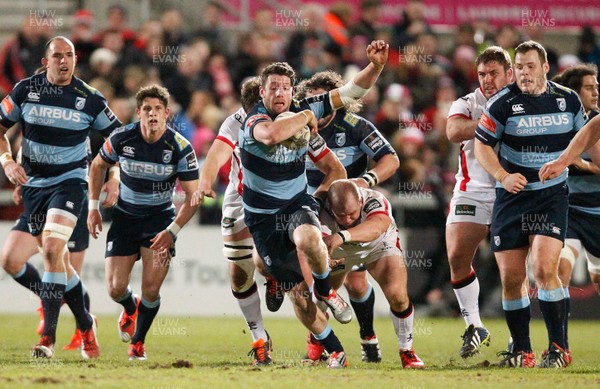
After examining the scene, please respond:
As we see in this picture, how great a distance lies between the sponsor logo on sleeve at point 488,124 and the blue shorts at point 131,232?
10.8ft

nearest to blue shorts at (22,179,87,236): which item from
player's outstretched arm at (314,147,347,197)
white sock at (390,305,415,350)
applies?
player's outstretched arm at (314,147,347,197)

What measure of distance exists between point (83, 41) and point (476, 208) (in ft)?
32.2

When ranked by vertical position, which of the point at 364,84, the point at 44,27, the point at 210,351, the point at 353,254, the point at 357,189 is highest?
the point at 44,27

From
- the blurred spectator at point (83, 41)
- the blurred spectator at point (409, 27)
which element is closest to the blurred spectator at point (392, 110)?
the blurred spectator at point (409, 27)

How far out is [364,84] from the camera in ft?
29.3

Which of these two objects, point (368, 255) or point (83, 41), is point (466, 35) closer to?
point (83, 41)

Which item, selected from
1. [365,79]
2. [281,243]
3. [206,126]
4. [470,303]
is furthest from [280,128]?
[206,126]

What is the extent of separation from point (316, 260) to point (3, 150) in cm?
364

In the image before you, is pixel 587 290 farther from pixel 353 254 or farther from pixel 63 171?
pixel 63 171

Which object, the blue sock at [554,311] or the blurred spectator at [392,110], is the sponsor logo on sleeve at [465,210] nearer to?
the blue sock at [554,311]

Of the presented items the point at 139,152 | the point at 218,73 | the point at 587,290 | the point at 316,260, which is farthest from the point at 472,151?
the point at 218,73

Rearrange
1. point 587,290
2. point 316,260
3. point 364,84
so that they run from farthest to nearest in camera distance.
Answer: point 587,290 → point 364,84 → point 316,260

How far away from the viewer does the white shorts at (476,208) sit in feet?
32.7

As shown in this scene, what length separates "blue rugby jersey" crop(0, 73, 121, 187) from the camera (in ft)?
33.7
